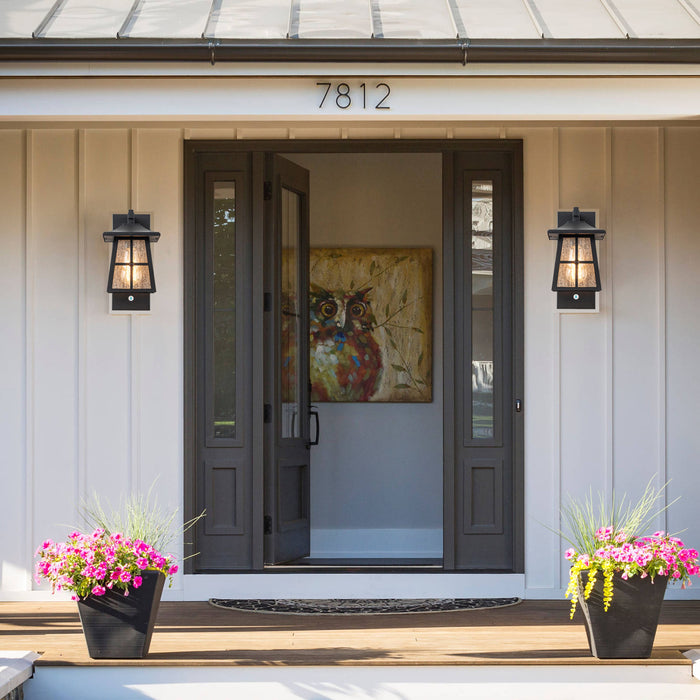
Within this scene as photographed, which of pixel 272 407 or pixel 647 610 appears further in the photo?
pixel 272 407

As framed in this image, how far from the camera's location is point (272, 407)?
17.6ft

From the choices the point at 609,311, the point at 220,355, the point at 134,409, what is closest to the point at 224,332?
the point at 220,355

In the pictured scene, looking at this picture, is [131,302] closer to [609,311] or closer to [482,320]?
[482,320]

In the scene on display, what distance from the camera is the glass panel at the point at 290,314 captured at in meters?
5.66

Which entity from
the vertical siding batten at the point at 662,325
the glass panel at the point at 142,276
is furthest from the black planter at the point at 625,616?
the glass panel at the point at 142,276

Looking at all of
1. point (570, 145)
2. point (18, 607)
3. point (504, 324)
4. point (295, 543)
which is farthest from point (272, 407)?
point (570, 145)

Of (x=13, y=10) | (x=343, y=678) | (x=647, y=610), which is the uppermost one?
(x=13, y=10)

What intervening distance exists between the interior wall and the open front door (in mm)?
1292

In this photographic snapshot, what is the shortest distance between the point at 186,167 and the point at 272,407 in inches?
56.4

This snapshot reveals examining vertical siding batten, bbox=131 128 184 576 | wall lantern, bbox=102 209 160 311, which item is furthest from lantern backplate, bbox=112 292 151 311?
wall lantern, bbox=102 209 160 311

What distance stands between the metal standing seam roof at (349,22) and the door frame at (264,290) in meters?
0.92

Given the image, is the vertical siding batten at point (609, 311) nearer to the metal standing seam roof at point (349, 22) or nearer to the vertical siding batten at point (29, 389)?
the metal standing seam roof at point (349, 22)

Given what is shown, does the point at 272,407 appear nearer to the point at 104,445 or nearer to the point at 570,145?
the point at 104,445

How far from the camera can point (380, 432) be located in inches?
286
